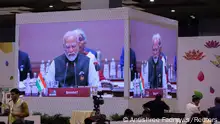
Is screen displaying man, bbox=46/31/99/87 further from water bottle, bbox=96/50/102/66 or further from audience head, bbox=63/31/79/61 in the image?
water bottle, bbox=96/50/102/66

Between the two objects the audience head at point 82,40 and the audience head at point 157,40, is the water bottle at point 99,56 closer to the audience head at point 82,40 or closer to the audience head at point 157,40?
the audience head at point 82,40

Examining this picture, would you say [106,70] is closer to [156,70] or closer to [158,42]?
[156,70]

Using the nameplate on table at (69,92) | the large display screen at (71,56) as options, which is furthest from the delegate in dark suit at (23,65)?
the nameplate on table at (69,92)

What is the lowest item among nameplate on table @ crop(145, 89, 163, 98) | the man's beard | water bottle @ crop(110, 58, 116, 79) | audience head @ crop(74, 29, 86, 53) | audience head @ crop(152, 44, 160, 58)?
nameplate on table @ crop(145, 89, 163, 98)

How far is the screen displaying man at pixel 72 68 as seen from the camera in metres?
12.2

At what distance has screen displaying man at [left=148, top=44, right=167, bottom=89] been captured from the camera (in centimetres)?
1289

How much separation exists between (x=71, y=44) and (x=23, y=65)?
1.56 meters

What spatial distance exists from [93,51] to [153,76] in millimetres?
1869

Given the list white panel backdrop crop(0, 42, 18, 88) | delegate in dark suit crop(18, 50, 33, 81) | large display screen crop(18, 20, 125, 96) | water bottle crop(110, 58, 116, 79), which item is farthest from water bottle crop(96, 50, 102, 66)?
white panel backdrop crop(0, 42, 18, 88)

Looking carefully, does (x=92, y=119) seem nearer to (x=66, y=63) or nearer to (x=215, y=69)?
(x=66, y=63)

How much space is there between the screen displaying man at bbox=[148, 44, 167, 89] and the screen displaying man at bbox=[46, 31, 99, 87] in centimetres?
160

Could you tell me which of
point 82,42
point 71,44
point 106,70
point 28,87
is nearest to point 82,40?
point 82,42

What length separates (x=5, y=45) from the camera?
64.6 ft

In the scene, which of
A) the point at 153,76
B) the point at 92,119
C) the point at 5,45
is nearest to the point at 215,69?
the point at 153,76
